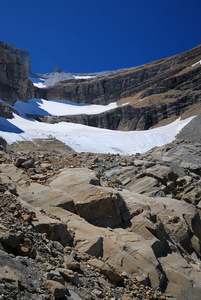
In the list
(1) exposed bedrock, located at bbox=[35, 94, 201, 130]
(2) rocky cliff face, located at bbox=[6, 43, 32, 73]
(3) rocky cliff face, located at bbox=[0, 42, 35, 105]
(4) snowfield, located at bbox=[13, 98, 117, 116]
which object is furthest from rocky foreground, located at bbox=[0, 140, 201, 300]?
(2) rocky cliff face, located at bbox=[6, 43, 32, 73]

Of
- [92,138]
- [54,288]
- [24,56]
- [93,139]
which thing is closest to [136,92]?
[92,138]

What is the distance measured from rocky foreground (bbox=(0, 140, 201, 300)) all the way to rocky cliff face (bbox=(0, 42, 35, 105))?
45536 mm

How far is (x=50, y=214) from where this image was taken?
7.27 meters

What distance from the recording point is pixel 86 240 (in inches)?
256

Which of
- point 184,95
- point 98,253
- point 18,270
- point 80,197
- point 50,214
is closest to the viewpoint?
point 18,270

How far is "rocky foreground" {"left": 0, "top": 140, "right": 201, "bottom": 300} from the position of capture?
4297 mm

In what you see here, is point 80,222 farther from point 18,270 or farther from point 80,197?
point 18,270

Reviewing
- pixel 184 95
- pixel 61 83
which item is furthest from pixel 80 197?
pixel 61 83

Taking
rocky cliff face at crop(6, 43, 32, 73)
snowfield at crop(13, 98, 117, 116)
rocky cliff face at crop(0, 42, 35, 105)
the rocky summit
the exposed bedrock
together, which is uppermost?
rocky cliff face at crop(6, 43, 32, 73)

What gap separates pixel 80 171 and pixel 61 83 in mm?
92938

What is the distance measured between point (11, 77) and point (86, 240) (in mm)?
55155

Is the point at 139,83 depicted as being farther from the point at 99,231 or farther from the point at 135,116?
the point at 99,231

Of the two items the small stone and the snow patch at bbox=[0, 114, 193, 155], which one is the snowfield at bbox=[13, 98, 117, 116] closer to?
the snow patch at bbox=[0, 114, 193, 155]

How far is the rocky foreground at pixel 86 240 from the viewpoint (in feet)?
14.1
